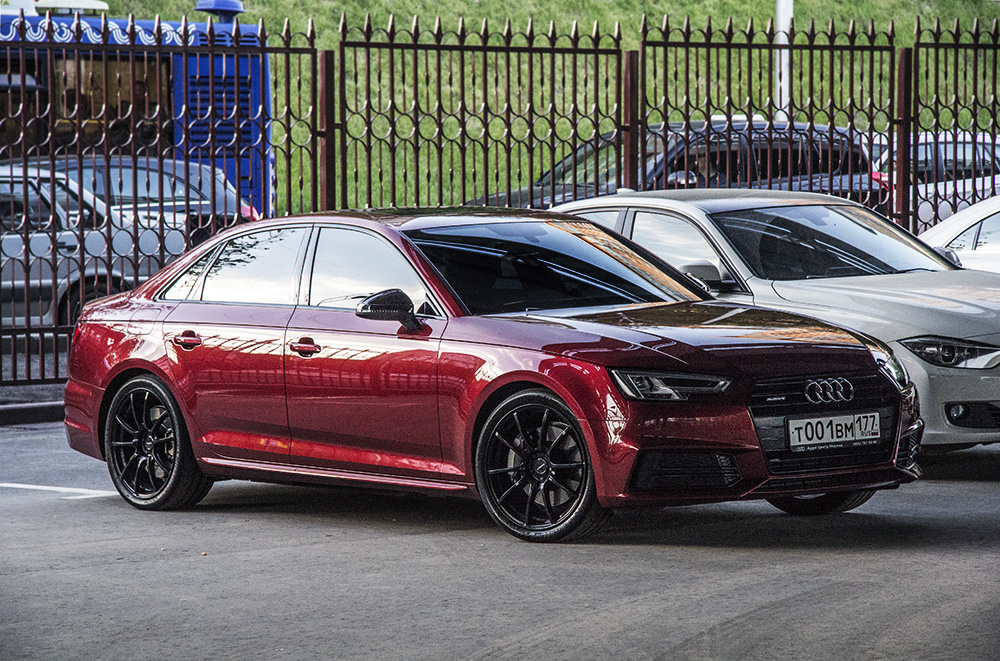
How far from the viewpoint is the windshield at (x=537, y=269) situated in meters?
7.63

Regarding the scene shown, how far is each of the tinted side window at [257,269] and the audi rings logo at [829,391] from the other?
256 cm

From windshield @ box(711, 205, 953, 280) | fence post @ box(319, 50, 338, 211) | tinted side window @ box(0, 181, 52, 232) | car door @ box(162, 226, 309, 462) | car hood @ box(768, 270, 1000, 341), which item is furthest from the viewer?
fence post @ box(319, 50, 338, 211)

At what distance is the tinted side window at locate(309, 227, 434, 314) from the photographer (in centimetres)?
A: 772

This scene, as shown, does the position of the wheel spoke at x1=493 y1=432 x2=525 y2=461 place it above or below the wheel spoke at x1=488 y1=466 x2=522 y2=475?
above

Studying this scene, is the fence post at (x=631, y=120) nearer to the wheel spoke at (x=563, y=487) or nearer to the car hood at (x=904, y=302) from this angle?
the car hood at (x=904, y=302)

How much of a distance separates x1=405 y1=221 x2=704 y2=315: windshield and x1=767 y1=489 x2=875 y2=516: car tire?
3.57ft

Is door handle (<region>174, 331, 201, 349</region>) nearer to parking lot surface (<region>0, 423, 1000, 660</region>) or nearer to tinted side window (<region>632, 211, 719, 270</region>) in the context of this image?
parking lot surface (<region>0, 423, 1000, 660</region>)

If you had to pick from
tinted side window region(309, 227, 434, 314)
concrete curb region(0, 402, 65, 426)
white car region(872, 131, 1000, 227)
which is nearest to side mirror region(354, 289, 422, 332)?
tinted side window region(309, 227, 434, 314)

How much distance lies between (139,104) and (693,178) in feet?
16.0

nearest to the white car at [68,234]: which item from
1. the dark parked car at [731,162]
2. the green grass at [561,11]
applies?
the dark parked car at [731,162]

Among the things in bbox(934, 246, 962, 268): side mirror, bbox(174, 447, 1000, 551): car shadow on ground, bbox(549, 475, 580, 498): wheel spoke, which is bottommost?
bbox(174, 447, 1000, 551): car shadow on ground

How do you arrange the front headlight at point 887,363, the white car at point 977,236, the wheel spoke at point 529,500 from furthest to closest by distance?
1. the white car at point 977,236
2. the front headlight at point 887,363
3. the wheel spoke at point 529,500

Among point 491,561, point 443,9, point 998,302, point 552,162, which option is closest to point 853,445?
point 491,561

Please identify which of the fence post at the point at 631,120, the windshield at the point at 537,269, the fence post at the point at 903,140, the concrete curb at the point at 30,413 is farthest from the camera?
the fence post at the point at 903,140
